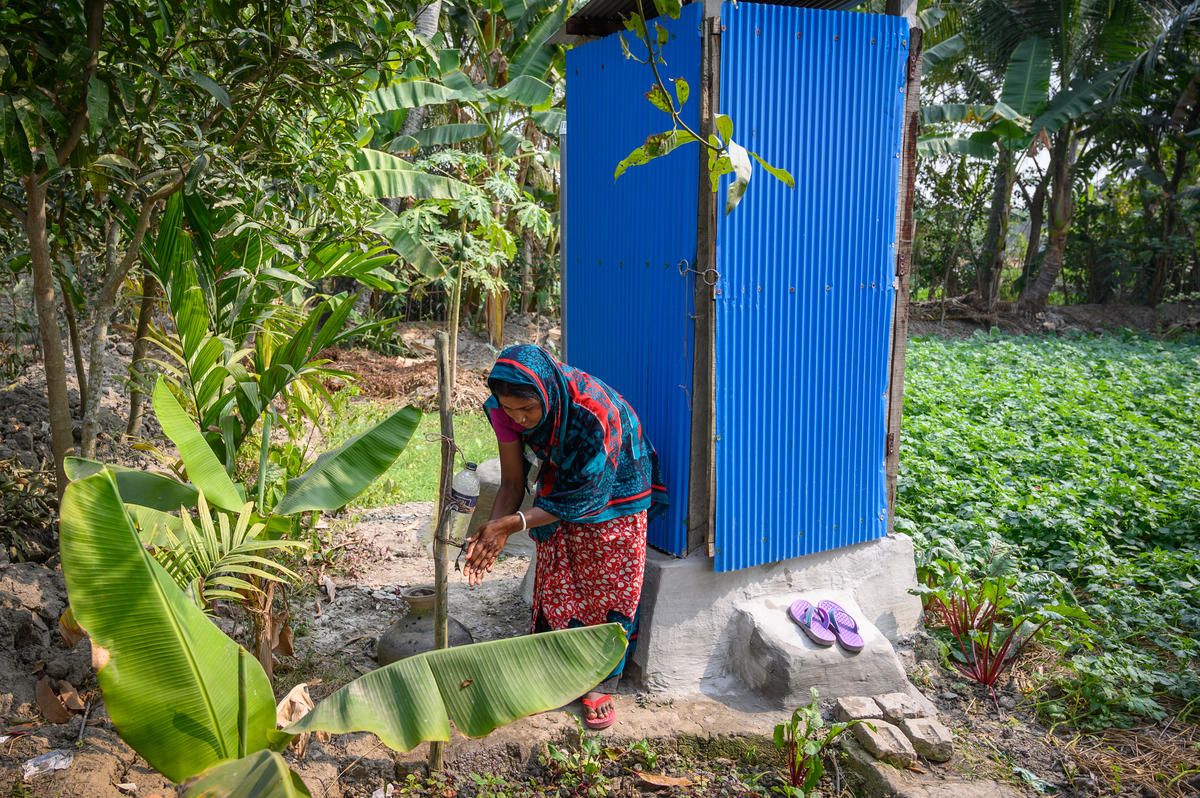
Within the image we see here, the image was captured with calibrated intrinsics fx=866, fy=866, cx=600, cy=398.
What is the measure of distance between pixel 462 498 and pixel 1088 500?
164 inches

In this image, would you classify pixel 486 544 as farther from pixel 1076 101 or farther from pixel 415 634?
pixel 1076 101

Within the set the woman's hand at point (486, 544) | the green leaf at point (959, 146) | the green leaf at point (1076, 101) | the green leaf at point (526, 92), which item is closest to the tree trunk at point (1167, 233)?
the green leaf at point (1076, 101)

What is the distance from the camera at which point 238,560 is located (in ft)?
8.54

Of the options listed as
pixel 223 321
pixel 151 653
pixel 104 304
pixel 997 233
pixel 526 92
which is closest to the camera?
pixel 151 653

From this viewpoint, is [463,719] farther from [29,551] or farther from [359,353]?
[359,353]

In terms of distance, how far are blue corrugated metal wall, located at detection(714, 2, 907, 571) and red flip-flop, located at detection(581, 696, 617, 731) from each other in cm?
71

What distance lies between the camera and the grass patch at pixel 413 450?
5.93 metres

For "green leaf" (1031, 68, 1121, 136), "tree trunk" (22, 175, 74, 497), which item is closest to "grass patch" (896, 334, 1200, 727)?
"tree trunk" (22, 175, 74, 497)

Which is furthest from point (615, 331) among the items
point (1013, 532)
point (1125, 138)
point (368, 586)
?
point (1125, 138)

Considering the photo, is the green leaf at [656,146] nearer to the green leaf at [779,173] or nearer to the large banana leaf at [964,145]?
the green leaf at [779,173]

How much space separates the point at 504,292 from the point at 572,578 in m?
7.33

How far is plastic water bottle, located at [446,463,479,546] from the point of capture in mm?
2986

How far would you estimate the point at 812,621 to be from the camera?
3.69m

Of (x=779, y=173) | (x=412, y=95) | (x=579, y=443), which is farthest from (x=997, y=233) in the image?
(x=779, y=173)
